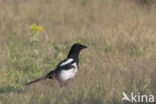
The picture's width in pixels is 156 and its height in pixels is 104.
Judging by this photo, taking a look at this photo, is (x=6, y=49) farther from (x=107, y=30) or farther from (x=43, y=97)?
(x=43, y=97)

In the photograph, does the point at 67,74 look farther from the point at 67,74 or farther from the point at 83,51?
the point at 83,51

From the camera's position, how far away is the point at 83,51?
8094 millimetres

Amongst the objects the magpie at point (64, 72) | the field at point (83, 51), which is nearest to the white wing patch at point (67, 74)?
the magpie at point (64, 72)

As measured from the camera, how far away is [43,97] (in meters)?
5.07

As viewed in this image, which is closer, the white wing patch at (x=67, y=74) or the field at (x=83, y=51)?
the field at (x=83, y=51)

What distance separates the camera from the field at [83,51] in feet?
17.2

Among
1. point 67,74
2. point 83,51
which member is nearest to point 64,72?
point 67,74

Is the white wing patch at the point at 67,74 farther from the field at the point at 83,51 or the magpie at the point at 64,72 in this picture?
the field at the point at 83,51

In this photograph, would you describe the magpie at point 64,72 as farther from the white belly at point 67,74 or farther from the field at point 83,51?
the field at point 83,51

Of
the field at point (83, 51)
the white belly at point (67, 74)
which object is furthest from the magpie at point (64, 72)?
the field at point (83, 51)

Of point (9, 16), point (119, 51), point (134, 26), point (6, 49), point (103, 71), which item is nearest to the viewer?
point (103, 71)

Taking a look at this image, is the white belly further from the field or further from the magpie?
the field

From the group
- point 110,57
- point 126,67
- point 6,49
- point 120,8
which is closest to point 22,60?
point 6,49

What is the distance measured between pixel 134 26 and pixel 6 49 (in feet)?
10.7
